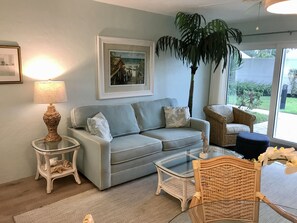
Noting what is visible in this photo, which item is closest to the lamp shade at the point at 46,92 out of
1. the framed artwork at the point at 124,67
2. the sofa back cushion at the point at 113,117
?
the sofa back cushion at the point at 113,117

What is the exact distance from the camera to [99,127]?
9.78 feet

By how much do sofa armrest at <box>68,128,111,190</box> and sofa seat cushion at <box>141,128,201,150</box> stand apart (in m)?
0.93

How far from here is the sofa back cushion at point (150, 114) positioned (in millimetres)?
3781

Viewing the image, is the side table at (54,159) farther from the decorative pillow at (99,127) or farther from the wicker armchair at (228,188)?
the wicker armchair at (228,188)

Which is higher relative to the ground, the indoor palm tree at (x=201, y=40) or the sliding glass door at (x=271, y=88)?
the indoor palm tree at (x=201, y=40)

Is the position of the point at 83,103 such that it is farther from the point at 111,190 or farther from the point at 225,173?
the point at 225,173

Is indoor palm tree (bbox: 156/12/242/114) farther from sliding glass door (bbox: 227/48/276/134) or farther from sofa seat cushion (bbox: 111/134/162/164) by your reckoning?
sofa seat cushion (bbox: 111/134/162/164)

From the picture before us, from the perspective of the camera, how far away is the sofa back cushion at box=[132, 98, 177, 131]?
378 cm

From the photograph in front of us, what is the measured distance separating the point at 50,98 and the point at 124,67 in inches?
55.6

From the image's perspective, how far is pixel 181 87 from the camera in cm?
473

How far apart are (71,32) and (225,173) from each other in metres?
2.68

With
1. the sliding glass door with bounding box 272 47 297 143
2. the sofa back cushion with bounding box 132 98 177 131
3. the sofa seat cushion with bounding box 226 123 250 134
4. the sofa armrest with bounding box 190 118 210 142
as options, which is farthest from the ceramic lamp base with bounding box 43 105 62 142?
the sliding glass door with bounding box 272 47 297 143

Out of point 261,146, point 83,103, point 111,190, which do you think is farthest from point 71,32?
point 261,146

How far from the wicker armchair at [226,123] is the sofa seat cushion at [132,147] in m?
1.53
